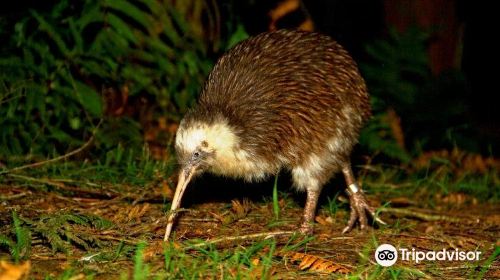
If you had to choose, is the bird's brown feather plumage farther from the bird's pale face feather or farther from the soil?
the soil

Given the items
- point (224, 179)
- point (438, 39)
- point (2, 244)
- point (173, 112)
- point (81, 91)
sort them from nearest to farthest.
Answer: point (2, 244) → point (224, 179) → point (81, 91) → point (173, 112) → point (438, 39)

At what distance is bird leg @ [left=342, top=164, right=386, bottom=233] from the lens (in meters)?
5.08

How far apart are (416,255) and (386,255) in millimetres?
237

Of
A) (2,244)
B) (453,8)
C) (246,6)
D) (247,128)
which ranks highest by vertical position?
(453,8)

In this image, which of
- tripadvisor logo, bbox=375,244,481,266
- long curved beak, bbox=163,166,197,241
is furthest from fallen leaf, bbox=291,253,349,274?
long curved beak, bbox=163,166,197,241

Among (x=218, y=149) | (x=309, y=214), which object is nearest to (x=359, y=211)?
(x=309, y=214)

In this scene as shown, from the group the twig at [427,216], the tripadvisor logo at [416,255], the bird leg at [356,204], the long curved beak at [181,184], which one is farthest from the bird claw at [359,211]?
the long curved beak at [181,184]

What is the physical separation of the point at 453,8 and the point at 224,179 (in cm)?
366

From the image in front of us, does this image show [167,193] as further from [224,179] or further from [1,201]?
[1,201]

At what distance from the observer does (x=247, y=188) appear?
5.50 metres

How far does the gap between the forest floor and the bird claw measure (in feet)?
0.23

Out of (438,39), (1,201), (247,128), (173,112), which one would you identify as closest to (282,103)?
(247,128)

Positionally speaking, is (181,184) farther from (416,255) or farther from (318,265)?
(416,255)

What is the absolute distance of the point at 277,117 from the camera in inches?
186
